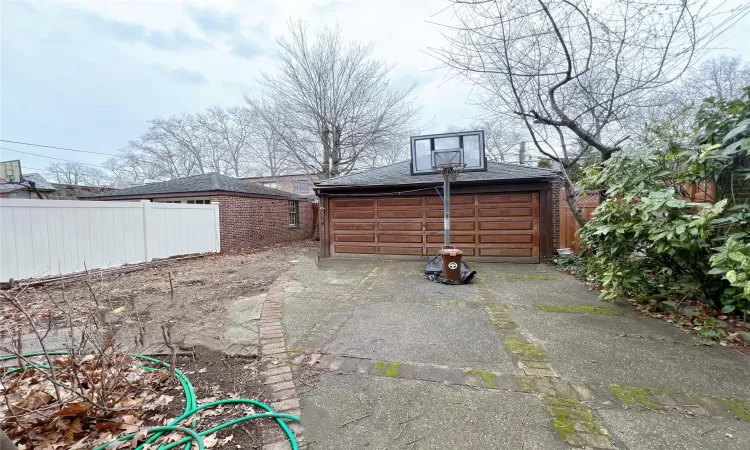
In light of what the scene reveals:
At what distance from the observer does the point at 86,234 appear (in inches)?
259

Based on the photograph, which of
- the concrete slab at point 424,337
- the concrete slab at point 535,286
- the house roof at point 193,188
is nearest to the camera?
the concrete slab at point 424,337

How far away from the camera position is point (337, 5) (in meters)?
5.18

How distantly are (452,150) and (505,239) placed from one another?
2.86 metres

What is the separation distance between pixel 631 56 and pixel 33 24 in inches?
369

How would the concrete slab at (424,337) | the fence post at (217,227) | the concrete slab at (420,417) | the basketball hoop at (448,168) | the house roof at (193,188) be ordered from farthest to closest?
the house roof at (193,188)
the fence post at (217,227)
the basketball hoop at (448,168)
the concrete slab at (424,337)
the concrete slab at (420,417)

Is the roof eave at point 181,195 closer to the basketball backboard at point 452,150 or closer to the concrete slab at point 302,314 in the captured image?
the basketball backboard at point 452,150

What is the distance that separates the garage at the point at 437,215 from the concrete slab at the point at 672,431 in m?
6.16

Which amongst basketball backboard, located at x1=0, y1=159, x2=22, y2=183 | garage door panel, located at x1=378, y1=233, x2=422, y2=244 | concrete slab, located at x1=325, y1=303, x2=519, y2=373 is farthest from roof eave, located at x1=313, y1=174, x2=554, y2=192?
basketball backboard, located at x1=0, y1=159, x2=22, y2=183

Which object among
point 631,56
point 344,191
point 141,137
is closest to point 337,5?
point 344,191

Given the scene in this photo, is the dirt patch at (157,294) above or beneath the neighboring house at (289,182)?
beneath

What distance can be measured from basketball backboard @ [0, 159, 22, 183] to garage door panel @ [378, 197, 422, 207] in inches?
737

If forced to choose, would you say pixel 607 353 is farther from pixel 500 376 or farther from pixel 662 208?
pixel 662 208

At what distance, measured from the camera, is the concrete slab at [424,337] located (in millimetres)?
2850

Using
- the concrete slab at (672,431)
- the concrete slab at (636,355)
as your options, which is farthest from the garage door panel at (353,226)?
the concrete slab at (672,431)
